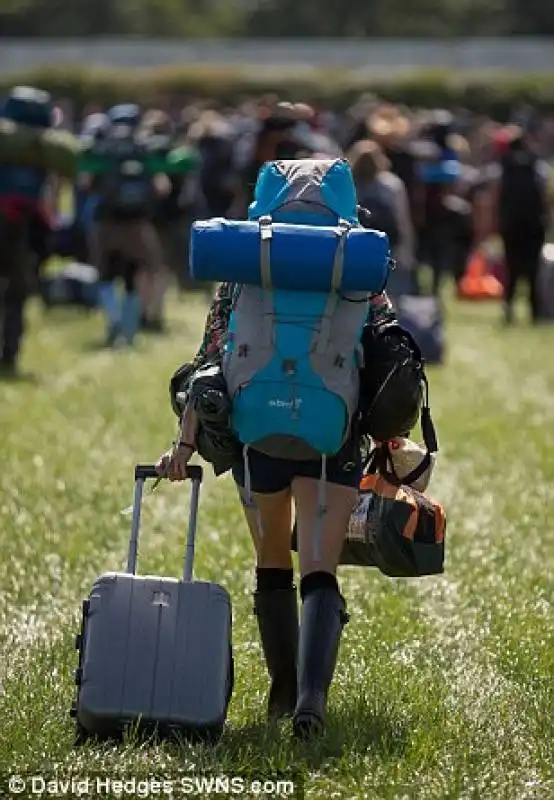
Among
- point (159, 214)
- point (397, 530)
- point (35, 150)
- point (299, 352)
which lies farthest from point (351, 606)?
point (159, 214)

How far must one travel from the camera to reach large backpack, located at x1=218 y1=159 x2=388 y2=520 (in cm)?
590

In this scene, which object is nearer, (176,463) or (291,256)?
(291,256)

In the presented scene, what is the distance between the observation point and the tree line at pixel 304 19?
245 ft

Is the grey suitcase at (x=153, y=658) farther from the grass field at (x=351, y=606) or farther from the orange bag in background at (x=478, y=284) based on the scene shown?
the orange bag in background at (x=478, y=284)

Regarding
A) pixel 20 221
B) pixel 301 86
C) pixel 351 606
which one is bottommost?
pixel 301 86

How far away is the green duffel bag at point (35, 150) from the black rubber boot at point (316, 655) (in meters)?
9.08

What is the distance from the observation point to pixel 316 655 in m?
6.02

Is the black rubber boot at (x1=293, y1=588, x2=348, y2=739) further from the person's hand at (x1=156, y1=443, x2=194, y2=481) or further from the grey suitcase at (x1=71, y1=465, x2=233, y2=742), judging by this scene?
the person's hand at (x1=156, y1=443, x2=194, y2=481)

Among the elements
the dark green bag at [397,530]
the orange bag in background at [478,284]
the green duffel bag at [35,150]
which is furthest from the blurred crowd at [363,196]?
the dark green bag at [397,530]

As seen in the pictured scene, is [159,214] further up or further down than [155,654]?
further down

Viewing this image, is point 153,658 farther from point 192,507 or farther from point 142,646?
point 192,507

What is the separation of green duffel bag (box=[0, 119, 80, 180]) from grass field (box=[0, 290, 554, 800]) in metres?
1.59

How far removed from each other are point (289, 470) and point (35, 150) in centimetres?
904

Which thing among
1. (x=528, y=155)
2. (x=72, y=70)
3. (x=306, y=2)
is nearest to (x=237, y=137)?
(x=528, y=155)
